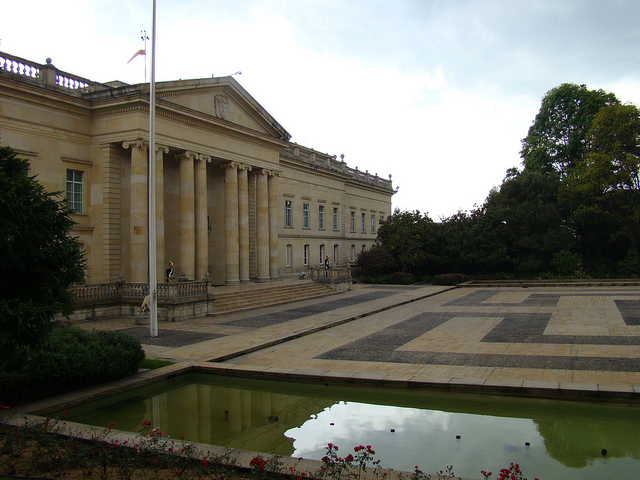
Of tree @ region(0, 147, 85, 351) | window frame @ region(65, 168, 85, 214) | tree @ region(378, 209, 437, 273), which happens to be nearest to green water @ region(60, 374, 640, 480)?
tree @ region(0, 147, 85, 351)

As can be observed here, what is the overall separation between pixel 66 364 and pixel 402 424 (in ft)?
23.2

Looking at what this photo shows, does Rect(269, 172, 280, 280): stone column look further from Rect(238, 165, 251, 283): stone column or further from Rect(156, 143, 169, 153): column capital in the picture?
Rect(156, 143, 169, 153): column capital

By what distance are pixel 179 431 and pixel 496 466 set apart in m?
5.40

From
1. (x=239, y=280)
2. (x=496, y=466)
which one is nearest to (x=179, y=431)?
(x=496, y=466)

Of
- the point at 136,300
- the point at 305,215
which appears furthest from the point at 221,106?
the point at 305,215

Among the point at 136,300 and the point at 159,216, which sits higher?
the point at 159,216

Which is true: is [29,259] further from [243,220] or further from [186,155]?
[243,220]

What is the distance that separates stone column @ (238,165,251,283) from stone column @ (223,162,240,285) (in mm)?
830

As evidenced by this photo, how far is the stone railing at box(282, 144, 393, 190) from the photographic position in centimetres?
4531

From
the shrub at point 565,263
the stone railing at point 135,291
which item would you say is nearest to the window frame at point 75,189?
the stone railing at point 135,291

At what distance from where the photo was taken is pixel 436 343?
16391 millimetres

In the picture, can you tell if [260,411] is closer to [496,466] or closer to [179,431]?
[179,431]

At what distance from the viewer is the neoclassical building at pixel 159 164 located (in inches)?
950

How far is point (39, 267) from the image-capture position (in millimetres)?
8453
